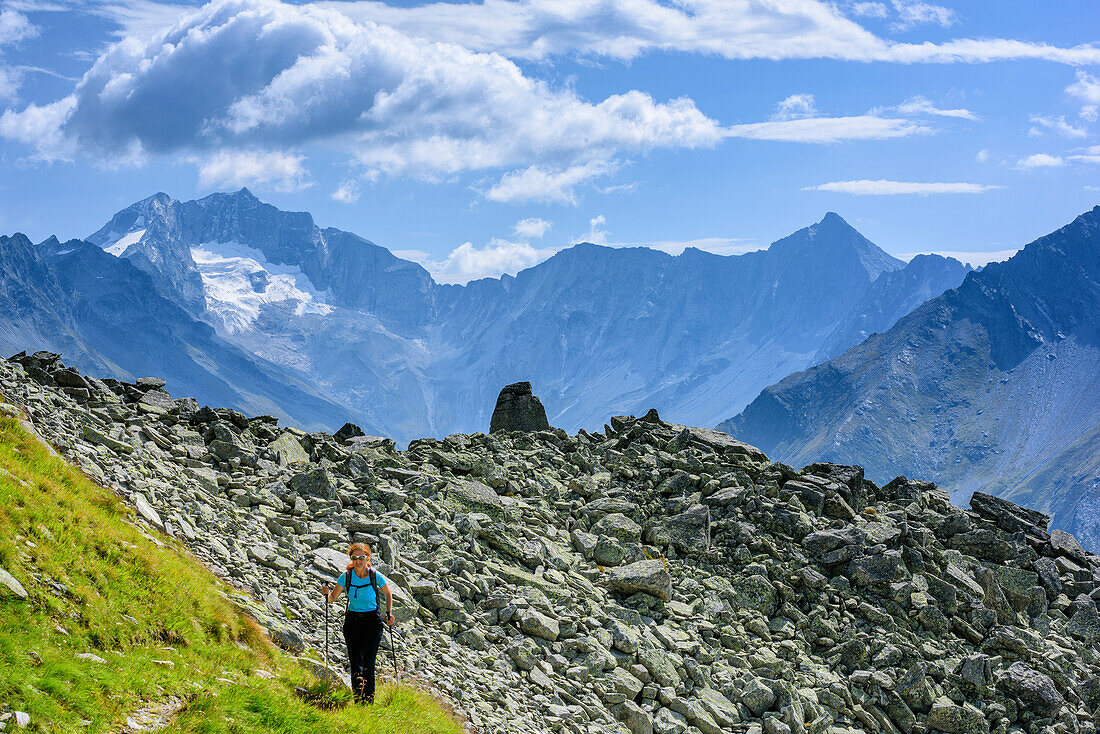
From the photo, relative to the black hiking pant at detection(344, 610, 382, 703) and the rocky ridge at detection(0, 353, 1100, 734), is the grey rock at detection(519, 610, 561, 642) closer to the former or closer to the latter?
the rocky ridge at detection(0, 353, 1100, 734)

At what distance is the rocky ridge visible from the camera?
23.5m

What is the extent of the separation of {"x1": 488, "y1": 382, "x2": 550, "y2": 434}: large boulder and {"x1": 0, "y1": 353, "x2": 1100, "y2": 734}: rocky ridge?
1050 centimetres

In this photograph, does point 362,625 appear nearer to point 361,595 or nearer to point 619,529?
point 361,595

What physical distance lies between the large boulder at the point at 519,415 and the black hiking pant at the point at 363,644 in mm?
34419

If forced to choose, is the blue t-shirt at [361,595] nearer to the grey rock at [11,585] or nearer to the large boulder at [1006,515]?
the grey rock at [11,585]

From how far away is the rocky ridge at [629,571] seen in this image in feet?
77.3

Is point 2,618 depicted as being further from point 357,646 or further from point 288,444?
point 288,444

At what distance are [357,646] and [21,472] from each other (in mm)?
9761

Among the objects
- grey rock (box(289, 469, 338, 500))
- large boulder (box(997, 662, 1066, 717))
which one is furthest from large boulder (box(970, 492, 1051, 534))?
grey rock (box(289, 469, 338, 500))

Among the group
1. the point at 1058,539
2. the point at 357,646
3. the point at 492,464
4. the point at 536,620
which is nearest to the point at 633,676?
the point at 536,620

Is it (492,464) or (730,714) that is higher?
(492,464)

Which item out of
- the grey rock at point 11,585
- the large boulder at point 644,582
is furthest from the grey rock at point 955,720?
the grey rock at point 11,585

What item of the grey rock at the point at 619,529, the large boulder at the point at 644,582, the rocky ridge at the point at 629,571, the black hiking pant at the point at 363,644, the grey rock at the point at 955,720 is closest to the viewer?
the black hiking pant at the point at 363,644

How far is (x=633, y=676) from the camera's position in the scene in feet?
79.8
